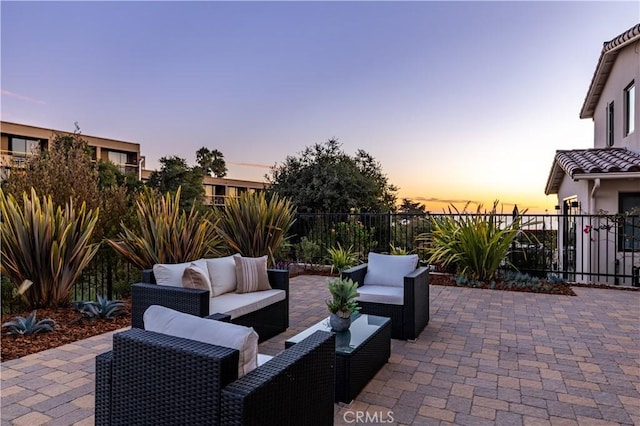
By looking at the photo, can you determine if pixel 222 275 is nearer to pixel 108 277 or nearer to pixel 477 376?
pixel 477 376

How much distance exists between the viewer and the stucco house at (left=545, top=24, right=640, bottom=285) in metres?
7.20

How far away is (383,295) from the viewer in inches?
154

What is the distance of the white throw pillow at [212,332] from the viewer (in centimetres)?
156

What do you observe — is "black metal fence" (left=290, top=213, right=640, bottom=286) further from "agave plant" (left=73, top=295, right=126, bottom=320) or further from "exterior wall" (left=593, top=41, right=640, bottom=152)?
"agave plant" (left=73, top=295, right=126, bottom=320)

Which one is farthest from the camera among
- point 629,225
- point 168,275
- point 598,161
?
point 598,161

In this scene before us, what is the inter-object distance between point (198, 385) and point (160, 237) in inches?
150

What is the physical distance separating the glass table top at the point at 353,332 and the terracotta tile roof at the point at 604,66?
8.61 meters

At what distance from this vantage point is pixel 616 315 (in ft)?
15.5

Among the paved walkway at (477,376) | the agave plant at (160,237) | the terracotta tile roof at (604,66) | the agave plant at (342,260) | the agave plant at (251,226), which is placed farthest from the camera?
the terracotta tile roof at (604,66)

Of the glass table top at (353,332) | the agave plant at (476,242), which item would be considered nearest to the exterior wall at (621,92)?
the agave plant at (476,242)

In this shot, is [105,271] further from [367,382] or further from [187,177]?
[187,177]

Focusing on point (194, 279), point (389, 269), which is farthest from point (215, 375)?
point (389, 269)

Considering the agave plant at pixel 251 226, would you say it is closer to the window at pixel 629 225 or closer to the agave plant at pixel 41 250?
the agave plant at pixel 41 250

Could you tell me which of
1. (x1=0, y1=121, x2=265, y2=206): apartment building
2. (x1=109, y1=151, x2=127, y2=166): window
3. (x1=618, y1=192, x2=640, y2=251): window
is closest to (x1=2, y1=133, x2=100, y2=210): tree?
(x1=618, y1=192, x2=640, y2=251): window
